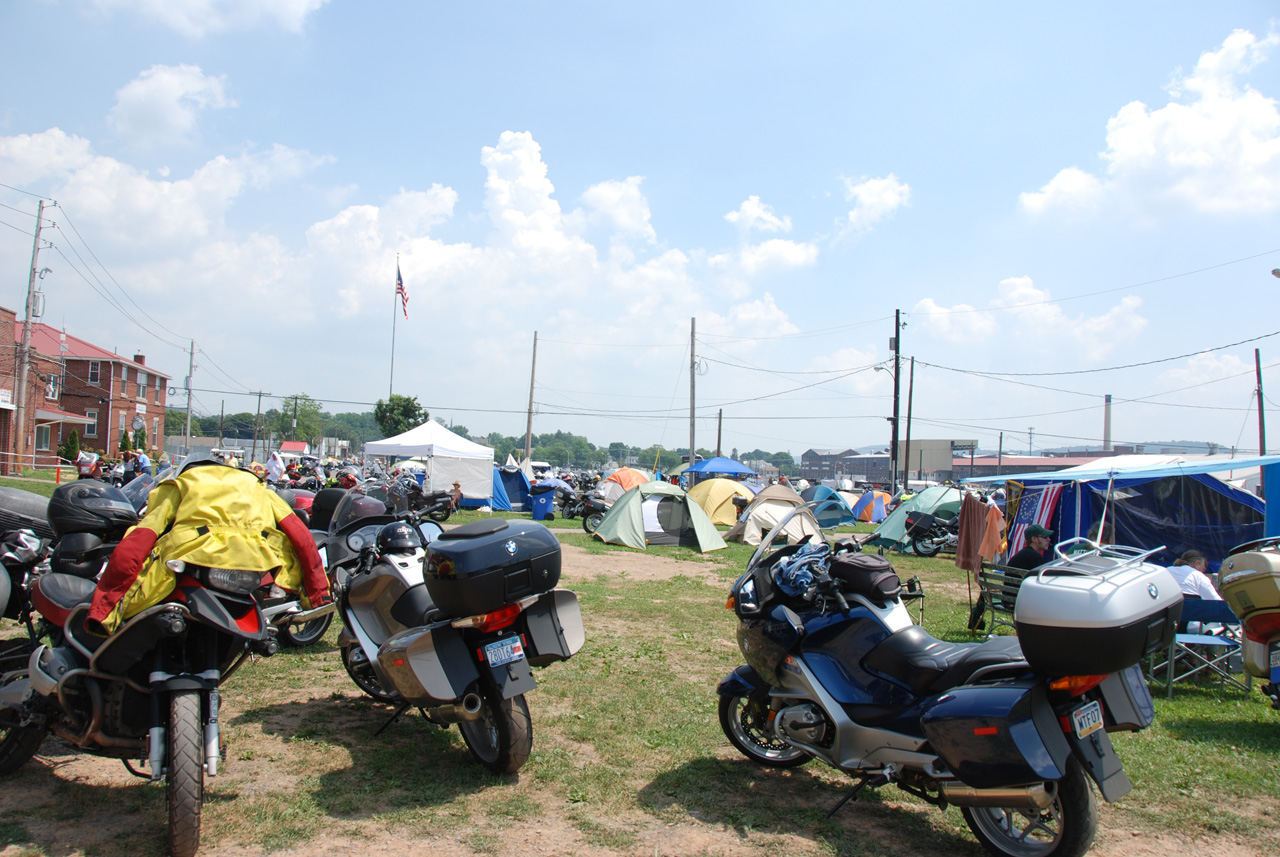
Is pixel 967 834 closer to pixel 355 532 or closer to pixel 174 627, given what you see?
pixel 174 627

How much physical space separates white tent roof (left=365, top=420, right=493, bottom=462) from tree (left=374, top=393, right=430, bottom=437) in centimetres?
3443

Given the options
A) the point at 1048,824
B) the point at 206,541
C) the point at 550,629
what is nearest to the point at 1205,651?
the point at 1048,824

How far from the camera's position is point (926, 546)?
1680cm

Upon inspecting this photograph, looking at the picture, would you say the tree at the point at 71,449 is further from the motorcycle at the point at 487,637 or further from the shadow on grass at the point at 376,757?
the motorcycle at the point at 487,637

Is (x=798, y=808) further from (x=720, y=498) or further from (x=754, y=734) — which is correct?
(x=720, y=498)

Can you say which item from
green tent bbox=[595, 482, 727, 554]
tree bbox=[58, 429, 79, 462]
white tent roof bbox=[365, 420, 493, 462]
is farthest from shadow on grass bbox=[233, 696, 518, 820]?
tree bbox=[58, 429, 79, 462]

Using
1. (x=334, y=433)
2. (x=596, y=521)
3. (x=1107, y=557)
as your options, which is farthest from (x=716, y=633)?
(x=334, y=433)

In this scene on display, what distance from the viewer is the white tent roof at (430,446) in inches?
862

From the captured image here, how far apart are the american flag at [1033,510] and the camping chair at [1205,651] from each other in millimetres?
5066

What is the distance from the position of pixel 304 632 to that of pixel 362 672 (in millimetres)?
1773

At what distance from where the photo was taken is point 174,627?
299 centimetres

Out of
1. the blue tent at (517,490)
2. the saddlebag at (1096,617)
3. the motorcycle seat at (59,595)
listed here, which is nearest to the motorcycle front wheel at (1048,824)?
the saddlebag at (1096,617)

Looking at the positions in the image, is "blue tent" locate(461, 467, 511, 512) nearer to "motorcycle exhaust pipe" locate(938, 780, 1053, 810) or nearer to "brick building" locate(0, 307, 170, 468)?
"motorcycle exhaust pipe" locate(938, 780, 1053, 810)

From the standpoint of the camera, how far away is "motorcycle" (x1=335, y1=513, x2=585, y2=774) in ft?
11.9
